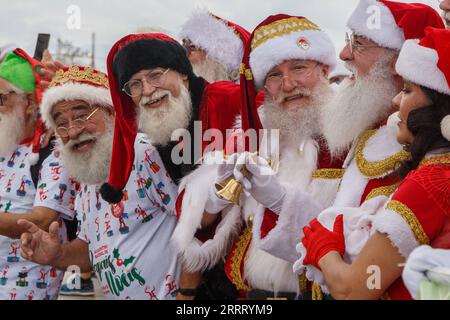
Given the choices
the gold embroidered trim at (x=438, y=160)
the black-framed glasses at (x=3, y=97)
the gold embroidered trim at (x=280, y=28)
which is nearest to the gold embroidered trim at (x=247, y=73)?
the gold embroidered trim at (x=280, y=28)

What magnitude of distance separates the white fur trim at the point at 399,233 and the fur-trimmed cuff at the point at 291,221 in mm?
723

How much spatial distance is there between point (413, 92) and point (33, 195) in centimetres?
263

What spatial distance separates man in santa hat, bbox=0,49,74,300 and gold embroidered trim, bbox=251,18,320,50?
1.51 metres

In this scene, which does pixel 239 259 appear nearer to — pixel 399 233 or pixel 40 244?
pixel 399 233

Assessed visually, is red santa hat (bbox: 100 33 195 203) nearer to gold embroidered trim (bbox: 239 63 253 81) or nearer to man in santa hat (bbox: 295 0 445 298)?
gold embroidered trim (bbox: 239 63 253 81)

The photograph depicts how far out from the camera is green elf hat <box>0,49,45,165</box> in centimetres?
443

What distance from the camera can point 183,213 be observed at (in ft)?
10.5

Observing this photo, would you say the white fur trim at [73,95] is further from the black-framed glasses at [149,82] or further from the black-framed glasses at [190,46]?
the black-framed glasses at [190,46]

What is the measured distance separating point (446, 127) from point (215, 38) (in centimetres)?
276

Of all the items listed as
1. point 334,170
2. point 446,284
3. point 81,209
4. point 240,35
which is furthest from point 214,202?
point 240,35

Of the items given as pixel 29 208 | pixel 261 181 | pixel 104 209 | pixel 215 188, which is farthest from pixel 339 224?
pixel 29 208

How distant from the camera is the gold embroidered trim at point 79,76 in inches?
157

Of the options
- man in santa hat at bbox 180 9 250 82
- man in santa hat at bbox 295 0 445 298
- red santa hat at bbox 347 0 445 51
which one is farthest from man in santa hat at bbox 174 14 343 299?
A: man in santa hat at bbox 180 9 250 82

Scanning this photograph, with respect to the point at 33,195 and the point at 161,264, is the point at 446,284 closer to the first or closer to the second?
the point at 161,264
